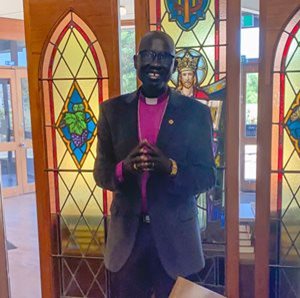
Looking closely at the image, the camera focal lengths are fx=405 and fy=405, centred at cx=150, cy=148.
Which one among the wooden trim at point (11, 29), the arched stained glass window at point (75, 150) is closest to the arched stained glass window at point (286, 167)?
the arched stained glass window at point (75, 150)

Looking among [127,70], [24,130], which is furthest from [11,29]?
[127,70]

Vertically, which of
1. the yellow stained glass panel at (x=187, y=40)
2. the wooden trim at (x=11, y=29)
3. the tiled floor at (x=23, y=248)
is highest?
the wooden trim at (x=11, y=29)

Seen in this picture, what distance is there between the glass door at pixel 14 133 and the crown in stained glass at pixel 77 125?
147 inches

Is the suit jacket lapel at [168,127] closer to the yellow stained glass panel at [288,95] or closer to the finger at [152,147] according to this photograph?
the finger at [152,147]

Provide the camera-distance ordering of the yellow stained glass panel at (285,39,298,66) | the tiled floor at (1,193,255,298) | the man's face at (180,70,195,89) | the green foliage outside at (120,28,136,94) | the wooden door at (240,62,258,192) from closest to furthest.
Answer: the yellow stained glass panel at (285,39,298,66) → the man's face at (180,70,195,89) → the green foliage outside at (120,28,136,94) → the tiled floor at (1,193,255,298) → the wooden door at (240,62,258,192)

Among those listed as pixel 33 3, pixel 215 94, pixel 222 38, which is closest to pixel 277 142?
pixel 215 94

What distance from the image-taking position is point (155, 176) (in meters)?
1.30

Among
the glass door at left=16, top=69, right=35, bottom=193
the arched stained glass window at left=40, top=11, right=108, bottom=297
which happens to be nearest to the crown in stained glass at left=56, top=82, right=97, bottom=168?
the arched stained glass window at left=40, top=11, right=108, bottom=297

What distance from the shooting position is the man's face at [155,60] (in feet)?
4.04

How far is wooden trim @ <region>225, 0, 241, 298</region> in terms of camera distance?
1.72 metres

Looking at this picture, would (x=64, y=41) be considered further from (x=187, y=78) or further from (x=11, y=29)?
(x=11, y=29)

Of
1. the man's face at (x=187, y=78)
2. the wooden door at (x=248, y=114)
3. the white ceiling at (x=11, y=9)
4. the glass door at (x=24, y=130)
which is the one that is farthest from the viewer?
the glass door at (x=24, y=130)

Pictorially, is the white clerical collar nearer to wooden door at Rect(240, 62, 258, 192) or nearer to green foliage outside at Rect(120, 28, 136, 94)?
green foliage outside at Rect(120, 28, 136, 94)

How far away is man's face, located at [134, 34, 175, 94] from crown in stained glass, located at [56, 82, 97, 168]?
737 millimetres
